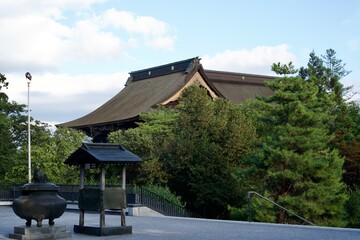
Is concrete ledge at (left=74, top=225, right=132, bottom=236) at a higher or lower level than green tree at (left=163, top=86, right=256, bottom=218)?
lower

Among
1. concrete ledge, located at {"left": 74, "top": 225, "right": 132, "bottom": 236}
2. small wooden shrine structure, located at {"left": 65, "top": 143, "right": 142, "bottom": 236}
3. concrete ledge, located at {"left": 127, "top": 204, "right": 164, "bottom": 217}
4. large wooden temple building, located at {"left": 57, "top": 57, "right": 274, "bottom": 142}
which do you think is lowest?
concrete ledge, located at {"left": 127, "top": 204, "right": 164, "bottom": 217}

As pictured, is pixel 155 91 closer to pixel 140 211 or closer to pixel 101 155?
pixel 140 211

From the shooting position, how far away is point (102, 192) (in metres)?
13.6

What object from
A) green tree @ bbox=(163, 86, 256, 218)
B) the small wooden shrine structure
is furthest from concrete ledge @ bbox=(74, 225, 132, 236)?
green tree @ bbox=(163, 86, 256, 218)

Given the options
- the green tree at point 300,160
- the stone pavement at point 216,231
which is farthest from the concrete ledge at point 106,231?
the green tree at point 300,160

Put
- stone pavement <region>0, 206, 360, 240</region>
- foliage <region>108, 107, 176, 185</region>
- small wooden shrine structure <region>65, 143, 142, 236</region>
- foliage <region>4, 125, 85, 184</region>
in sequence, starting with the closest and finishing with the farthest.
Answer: stone pavement <region>0, 206, 360, 240</region>
small wooden shrine structure <region>65, 143, 142, 236</region>
foliage <region>108, 107, 176, 185</region>
foliage <region>4, 125, 85, 184</region>

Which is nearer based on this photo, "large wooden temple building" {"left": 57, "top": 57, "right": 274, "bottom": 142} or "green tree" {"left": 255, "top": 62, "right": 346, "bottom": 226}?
"green tree" {"left": 255, "top": 62, "right": 346, "bottom": 226}

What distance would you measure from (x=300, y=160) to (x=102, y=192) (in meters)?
10.5

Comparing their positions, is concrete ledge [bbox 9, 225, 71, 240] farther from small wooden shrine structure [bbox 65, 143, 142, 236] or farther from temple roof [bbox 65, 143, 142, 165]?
temple roof [bbox 65, 143, 142, 165]

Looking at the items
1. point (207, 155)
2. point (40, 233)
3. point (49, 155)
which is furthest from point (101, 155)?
point (49, 155)

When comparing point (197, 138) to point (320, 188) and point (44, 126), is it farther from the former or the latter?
point (44, 126)

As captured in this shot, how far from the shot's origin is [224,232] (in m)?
13.6

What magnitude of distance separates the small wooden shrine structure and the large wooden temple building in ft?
69.2

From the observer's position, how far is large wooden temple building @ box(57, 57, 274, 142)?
37781mm
